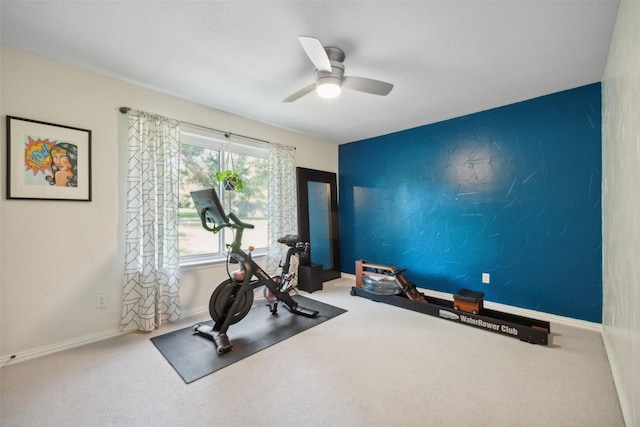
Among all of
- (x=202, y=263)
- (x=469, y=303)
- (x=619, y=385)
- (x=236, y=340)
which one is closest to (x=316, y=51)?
(x=236, y=340)

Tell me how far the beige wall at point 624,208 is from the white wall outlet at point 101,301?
147 inches

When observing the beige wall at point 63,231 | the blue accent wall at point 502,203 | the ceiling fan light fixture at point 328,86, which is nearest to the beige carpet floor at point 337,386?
the beige wall at point 63,231

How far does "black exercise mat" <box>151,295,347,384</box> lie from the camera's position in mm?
2029

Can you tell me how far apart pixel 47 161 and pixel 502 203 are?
15.3ft

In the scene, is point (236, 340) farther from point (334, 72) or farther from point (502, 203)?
point (502, 203)

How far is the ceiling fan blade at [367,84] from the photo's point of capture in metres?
2.12

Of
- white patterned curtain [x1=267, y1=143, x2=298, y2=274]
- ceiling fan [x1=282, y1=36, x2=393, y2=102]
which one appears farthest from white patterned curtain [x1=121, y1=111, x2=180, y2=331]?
ceiling fan [x1=282, y1=36, x2=393, y2=102]

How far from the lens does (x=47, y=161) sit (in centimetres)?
220

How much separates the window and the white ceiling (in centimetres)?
62

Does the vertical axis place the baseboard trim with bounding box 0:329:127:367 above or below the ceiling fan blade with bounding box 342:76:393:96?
below

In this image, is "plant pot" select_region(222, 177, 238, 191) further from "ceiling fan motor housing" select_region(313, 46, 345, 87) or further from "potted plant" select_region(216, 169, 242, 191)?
"ceiling fan motor housing" select_region(313, 46, 345, 87)

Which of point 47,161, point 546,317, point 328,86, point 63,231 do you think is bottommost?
point 546,317

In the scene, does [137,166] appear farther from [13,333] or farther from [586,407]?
[586,407]

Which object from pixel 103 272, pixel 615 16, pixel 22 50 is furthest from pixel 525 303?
pixel 22 50
